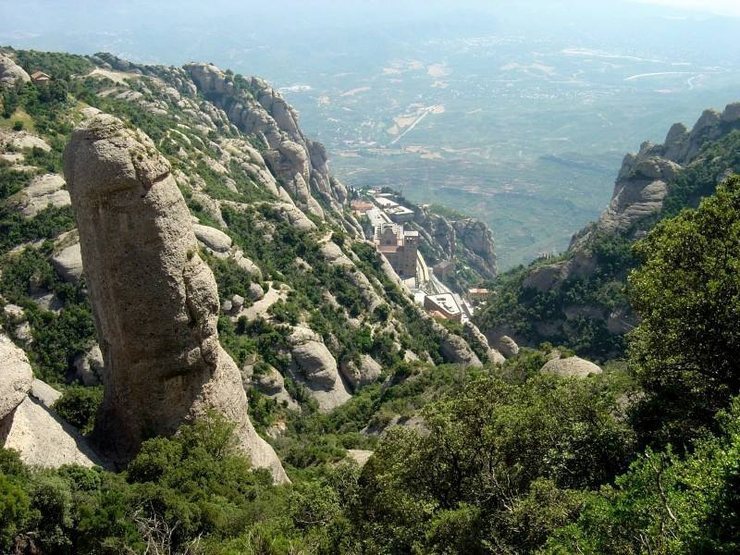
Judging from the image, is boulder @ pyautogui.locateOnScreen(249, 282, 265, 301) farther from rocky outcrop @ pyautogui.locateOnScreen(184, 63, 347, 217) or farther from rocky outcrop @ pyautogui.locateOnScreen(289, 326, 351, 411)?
rocky outcrop @ pyautogui.locateOnScreen(184, 63, 347, 217)

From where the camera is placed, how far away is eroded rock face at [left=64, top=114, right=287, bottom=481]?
22281 mm

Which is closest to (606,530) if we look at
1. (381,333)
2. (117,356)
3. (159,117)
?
(117,356)

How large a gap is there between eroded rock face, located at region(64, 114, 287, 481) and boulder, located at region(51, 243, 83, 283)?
19.6 metres

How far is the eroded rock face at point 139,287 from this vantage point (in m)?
22.3

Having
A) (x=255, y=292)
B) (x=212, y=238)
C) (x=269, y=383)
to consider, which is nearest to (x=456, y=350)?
(x=255, y=292)

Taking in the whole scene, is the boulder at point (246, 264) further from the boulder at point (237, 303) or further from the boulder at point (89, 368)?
the boulder at point (89, 368)

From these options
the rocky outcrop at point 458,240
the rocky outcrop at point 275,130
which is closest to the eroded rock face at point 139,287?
the rocky outcrop at point 275,130

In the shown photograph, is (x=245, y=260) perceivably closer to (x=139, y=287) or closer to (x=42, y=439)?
(x=139, y=287)

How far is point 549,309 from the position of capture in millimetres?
77875

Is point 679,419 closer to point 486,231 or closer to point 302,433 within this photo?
point 302,433

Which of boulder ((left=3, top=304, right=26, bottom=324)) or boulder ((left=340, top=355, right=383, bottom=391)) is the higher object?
boulder ((left=3, top=304, right=26, bottom=324))

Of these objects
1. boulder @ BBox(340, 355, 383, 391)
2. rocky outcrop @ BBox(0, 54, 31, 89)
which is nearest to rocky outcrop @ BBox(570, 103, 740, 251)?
boulder @ BBox(340, 355, 383, 391)

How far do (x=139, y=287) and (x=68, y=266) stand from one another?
2213 centimetres

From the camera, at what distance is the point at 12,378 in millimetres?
19375
